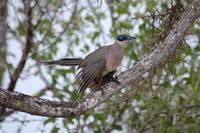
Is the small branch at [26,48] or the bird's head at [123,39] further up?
the small branch at [26,48]

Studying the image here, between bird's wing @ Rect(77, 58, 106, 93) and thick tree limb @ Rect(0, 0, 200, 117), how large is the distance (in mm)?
200

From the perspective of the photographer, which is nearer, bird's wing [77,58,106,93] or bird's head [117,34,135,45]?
bird's wing [77,58,106,93]

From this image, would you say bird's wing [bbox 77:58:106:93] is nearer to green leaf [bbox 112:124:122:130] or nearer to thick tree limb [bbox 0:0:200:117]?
thick tree limb [bbox 0:0:200:117]

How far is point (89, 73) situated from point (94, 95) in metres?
0.40

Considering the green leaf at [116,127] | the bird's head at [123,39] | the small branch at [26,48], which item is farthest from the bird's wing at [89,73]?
the small branch at [26,48]

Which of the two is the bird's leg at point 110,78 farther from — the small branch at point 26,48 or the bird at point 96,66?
the small branch at point 26,48

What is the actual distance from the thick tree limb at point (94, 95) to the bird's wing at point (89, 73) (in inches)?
7.9

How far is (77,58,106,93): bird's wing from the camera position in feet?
9.18

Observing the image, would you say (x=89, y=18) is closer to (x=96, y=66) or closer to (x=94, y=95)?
(x=96, y=66)

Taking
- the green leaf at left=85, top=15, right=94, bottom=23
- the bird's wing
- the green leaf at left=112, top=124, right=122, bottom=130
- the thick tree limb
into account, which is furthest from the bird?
the green leaf at left=85, top=15, right=94, bottom=23

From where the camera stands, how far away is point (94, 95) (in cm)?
245

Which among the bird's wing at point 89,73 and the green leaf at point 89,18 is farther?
the green leaf at point 89,18

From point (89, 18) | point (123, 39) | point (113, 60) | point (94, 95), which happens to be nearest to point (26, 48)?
point (89, 18)

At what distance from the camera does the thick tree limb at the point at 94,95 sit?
2.23 metres
